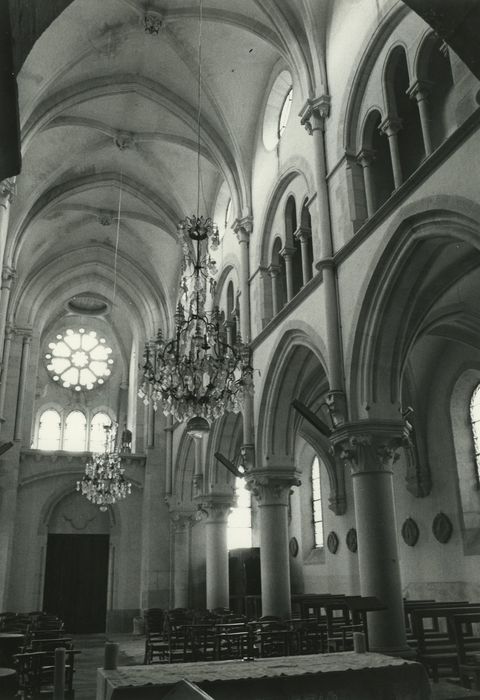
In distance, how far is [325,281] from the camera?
493 inches

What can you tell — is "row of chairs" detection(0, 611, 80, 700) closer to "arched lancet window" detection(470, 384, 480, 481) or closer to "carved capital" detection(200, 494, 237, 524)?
"carved capital" detection(200, 494, 237, 524)

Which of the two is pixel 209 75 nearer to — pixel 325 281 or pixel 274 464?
pixel 325 281

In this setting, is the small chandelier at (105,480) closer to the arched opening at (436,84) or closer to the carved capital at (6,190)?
the carved capital at (6,190)

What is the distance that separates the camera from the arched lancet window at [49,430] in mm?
28781

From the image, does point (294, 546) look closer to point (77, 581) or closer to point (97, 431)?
point (77, 581)

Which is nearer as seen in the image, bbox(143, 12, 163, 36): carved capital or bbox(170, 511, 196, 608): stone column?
bbox(143, 12, 163, 36): carved capital

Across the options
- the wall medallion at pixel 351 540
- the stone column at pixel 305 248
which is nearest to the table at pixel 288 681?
the stone column at pixel 305 248

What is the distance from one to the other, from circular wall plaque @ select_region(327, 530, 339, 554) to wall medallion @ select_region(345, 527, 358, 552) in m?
0.73

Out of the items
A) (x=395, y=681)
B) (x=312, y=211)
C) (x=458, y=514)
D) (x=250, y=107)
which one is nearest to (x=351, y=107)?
(x=312, y=211)

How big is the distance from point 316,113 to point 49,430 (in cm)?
1996

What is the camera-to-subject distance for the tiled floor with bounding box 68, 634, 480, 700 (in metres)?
5.53

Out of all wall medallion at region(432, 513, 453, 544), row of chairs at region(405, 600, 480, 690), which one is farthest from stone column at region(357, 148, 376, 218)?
wall medallion at region(432, 513, 453, 544)

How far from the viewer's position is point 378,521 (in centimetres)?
1061

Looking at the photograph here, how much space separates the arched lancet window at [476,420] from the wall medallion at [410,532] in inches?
88.2
